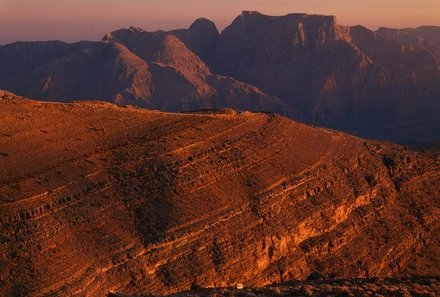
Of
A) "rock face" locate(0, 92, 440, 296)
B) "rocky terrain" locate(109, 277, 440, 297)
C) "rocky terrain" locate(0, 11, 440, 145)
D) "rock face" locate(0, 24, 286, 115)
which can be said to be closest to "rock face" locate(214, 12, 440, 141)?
"rocky terrain" locate(0, 11, 440, 145)

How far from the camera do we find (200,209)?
50031 mm

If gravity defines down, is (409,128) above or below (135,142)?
below

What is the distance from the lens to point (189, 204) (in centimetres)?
5038

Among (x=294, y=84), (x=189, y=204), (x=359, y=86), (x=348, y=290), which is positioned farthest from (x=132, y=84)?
(x=348, y=290)

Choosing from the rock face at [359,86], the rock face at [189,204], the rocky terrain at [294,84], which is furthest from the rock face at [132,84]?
the rock face at [189,204]

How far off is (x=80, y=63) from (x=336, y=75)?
245ft

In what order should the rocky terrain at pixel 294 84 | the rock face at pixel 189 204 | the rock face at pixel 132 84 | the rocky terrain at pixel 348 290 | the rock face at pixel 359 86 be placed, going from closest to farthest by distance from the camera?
the rocky terrain at pixel 348 290, the rock face at pixel 189 204, the rock face at pixel 132 84, the rocky terrain at pixel 294 84, the rock face at pixel 359 86

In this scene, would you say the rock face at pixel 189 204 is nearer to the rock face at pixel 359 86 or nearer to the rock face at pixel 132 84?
the rock face at pixel 359 86

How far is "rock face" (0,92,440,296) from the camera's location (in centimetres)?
4328

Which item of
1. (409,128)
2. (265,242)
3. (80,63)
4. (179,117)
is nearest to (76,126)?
(179,117)

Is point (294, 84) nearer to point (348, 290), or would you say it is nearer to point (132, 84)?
point (132, 84)

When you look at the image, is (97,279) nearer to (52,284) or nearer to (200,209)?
(52,284)

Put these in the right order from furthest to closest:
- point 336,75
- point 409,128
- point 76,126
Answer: point 336,75
point 409,128
point 76,126

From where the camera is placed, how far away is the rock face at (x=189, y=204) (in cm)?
4328
